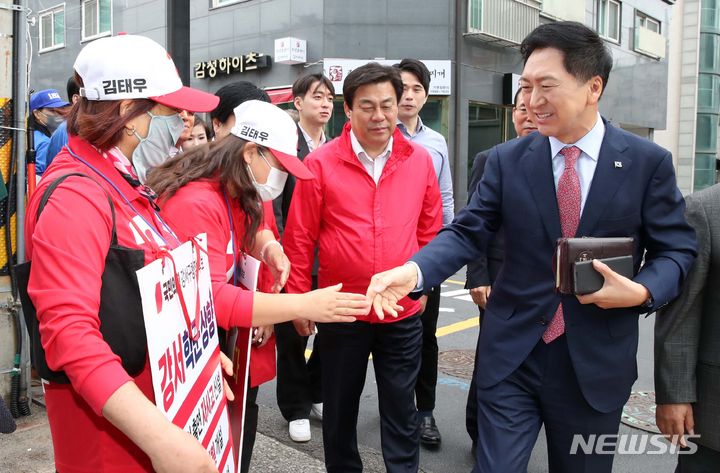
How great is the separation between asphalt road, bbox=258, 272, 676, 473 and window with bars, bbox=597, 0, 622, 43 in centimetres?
1817

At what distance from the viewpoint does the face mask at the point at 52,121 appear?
5.57 m

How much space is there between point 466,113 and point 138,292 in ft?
53.4

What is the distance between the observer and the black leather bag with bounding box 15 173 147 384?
1.68 m

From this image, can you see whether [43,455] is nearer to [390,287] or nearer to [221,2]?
[390,287]

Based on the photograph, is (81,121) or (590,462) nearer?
A: (81,121)

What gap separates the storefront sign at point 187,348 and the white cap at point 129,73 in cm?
45

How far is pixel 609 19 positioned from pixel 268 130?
23242 millimetres

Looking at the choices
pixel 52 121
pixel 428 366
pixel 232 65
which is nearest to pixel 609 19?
pixel 232 65

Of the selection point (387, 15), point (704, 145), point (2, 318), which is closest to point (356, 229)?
point (2, 318)

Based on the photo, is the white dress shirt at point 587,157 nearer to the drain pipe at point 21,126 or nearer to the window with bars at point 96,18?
the drain pipe at point 21,126

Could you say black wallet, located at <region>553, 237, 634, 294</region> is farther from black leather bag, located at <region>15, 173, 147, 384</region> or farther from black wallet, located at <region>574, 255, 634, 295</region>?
black leather bag, located at <region>15, 173, 147, 384</region>

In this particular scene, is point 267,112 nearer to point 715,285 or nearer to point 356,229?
point 356,229

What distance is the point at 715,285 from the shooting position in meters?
2.37

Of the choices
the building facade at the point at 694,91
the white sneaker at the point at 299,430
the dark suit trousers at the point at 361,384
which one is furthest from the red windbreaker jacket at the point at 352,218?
the building facade at the point at 694,91
